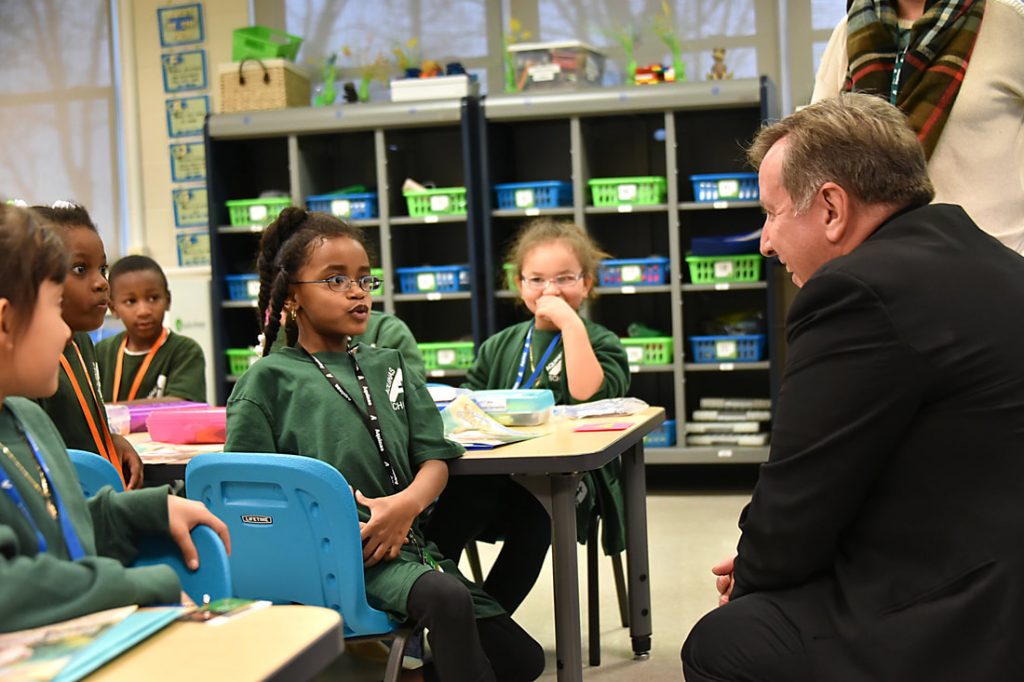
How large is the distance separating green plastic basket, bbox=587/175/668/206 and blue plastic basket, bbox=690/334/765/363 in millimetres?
712

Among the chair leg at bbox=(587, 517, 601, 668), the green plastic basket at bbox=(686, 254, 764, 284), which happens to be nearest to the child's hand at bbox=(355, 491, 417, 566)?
the chair leg at bbox=(587, 517, 601, 668)

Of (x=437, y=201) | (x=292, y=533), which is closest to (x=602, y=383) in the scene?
(x=292, y=533)

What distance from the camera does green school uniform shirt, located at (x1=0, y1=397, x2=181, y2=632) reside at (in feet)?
3.23

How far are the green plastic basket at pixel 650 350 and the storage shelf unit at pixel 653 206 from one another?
0.16ft

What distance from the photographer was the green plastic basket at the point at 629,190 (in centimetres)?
532

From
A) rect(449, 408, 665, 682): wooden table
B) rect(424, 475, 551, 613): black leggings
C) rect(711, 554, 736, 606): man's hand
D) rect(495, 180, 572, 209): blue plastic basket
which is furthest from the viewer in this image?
rect(495, 180, 572, 209): blue plastic basket

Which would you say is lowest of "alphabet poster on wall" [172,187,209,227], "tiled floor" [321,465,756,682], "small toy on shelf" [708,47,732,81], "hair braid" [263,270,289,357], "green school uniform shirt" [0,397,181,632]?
"tiled floor" [321,465,756,682]

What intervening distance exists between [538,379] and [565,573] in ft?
3.01

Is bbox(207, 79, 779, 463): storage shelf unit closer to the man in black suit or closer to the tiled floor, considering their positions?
the tiled floor

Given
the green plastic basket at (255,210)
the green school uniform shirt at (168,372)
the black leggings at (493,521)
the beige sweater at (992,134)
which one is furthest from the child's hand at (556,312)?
the green plastic basket at (255,210)

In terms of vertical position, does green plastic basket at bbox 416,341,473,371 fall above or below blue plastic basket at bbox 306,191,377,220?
below

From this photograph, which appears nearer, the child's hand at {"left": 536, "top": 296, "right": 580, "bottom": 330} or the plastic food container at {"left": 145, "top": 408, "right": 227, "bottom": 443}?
the plastic food container at {"left": 145, "top": 408, "right": 227, "bottom": 443}

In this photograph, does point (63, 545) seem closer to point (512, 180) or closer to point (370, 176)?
point (512, 180)

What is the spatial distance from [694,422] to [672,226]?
95 centimetres
